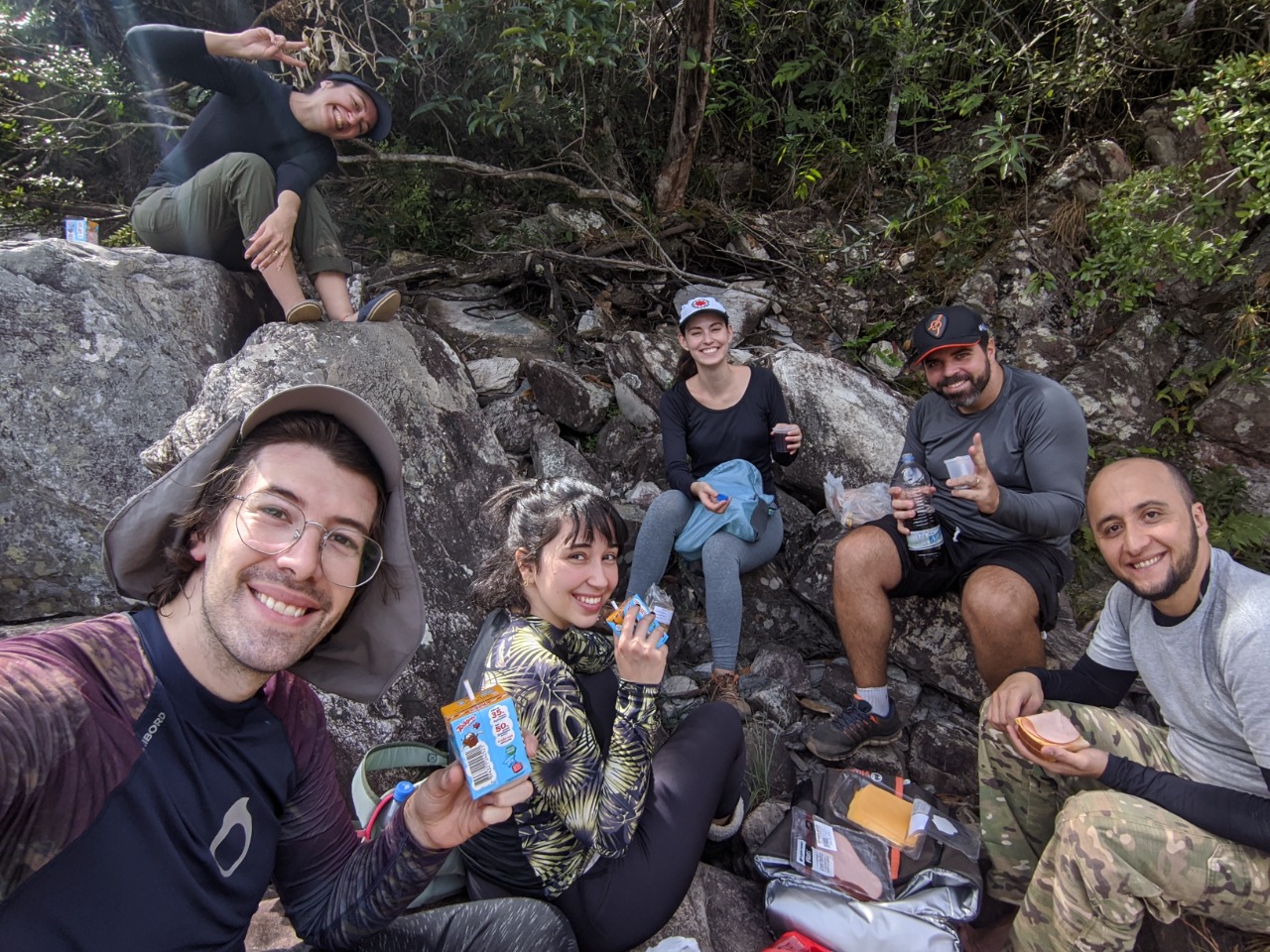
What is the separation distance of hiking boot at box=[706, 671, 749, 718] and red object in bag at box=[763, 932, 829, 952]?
4.83 ft

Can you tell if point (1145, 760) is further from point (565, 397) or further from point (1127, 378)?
point (565, 397)

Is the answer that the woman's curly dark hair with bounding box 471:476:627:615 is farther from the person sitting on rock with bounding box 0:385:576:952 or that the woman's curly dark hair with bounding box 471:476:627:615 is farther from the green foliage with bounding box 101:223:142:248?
the green foliage with bounding box 101:223:142:248

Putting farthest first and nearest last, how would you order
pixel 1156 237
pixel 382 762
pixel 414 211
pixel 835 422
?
pixel 414 211 < pixel 835 422 < pixel 1156 237 < pixel 382 762

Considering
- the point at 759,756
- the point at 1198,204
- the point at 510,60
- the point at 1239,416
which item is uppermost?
the point at 510,60

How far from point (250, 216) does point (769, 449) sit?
371cm

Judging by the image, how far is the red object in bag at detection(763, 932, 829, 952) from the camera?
8.60 feet

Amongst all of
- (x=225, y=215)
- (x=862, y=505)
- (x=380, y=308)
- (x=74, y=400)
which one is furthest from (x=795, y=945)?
(x=225, y=215)

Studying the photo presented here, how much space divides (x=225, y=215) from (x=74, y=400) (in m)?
1.48

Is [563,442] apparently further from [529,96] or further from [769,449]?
[529,96]

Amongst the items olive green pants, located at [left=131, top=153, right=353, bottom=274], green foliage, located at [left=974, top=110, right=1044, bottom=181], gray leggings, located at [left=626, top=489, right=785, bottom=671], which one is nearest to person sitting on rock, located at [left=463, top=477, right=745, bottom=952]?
gray leggings, located at [left=626, top=489, right=785, bottom=671]

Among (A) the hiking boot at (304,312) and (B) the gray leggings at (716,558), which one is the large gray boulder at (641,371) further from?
(A) the hiking boot at (304,312)

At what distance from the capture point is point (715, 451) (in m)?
4.90

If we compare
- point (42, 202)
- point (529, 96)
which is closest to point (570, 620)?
point (529, 96)

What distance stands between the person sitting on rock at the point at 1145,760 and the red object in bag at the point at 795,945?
2.60 feet
